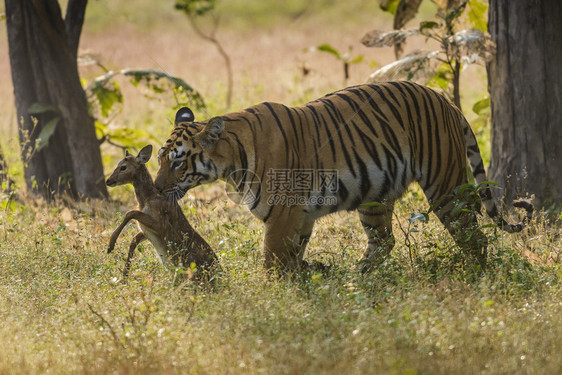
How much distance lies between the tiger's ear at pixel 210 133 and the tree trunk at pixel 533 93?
327 centimetres

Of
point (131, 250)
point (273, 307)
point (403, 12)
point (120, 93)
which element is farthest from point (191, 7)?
point (273, 307)

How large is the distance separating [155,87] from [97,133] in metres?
1.30

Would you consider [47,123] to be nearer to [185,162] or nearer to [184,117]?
[184,117]

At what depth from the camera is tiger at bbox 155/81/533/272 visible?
5.62 m

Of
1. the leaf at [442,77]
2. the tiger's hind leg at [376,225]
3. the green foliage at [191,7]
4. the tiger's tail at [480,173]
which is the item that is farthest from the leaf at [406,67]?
the green foliage at [191,7]

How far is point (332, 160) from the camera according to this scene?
587cm

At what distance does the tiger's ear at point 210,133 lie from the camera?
216 inches

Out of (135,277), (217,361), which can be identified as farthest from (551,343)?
(135,277)

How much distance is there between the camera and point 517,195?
23.9 ft

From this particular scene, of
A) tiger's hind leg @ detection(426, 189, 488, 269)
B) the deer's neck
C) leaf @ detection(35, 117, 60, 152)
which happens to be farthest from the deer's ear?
leaf @ detection(35, 117, 60, 152)

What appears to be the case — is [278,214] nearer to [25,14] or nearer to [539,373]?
[539,373]

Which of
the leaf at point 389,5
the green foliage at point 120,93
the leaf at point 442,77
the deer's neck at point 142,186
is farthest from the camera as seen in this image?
the leaf at point 389,5

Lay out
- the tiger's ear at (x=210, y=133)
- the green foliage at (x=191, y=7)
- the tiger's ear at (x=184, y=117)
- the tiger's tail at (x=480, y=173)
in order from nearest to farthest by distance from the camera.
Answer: the tiger's ear at (x=210, y=133), the tiger's ear at (x=184, y=117), the tiger's tail at (x=480, y=173), the green foliage at (x=191, y=7)

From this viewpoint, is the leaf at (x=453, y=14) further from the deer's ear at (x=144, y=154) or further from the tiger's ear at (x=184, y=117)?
the deer's ear at (x=144, y=154)
